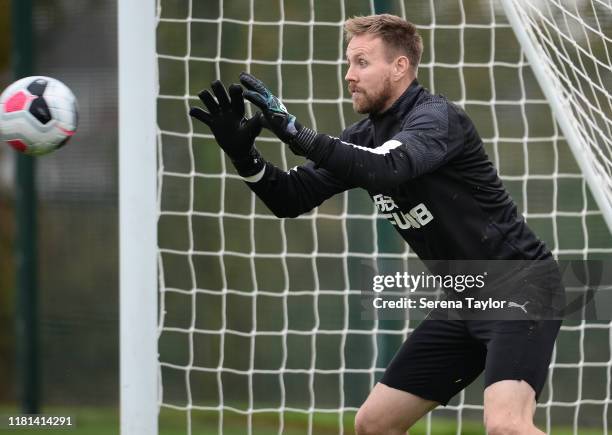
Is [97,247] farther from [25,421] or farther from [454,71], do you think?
[454,71]

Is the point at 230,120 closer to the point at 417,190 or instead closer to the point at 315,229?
the point at 417,190

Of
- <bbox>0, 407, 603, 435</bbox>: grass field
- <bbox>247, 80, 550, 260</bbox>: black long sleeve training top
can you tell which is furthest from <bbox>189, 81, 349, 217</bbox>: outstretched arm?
<bbox>0, 407, 603, 435</bbox>: grass field

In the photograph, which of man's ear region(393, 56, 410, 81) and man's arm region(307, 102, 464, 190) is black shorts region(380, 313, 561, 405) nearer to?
man's arm region(307, 102, 464, 190)

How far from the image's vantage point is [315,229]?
18.8 feet

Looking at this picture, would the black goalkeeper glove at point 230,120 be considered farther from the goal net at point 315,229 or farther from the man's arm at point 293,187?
the goal net at point 315,229

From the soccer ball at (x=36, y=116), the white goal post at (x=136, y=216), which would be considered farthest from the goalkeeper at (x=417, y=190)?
the soccer ball at (x=36, y=116)

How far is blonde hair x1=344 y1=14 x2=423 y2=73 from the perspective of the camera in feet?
12.0

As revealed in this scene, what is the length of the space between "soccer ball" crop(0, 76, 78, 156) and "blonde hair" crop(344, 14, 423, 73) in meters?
1.18

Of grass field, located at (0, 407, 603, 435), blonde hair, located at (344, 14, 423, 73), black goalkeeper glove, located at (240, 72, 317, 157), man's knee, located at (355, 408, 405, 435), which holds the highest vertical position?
blonde hair, located at (344, 14, 423, 73)

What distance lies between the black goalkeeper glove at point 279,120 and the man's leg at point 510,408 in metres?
1.04

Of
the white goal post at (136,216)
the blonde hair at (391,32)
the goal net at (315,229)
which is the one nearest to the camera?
the blonde hair at (391,32)

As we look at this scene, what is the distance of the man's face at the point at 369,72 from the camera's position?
364 cm

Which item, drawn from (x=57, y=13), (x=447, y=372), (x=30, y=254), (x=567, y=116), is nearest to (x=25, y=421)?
(x=30, y=254)

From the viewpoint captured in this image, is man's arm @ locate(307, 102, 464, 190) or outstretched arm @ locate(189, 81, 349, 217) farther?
outstretched arm @ locate(189, 81, 349, 217)
